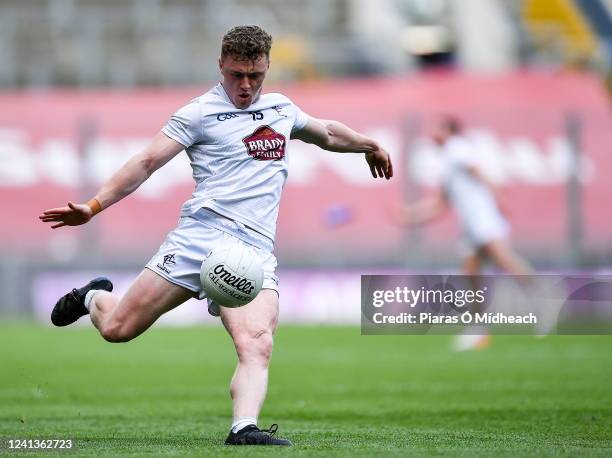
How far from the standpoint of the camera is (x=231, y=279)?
299 inches

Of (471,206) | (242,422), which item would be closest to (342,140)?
(242,422)

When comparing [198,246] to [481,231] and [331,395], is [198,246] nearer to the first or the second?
[331,395]

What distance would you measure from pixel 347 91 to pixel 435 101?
1.66 metres

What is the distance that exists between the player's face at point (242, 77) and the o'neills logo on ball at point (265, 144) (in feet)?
0.61

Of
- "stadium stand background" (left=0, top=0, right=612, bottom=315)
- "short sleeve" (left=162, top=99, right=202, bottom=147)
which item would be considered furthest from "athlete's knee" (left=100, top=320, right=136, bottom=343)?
"stadium stand background" (left=0, top=0, right=612, bottom=315)

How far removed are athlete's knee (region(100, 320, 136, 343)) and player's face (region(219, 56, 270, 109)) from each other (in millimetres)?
1524

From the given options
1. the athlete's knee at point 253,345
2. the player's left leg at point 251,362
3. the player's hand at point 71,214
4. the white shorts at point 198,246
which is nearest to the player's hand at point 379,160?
the white shorts at point 198,246

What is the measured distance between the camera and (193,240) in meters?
8.02

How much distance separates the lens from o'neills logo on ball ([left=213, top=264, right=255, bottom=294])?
759cm

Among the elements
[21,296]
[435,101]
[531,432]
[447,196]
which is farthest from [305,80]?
[531,432]

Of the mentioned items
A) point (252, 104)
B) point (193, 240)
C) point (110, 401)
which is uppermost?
point (252, 104)

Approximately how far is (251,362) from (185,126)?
1.42 m

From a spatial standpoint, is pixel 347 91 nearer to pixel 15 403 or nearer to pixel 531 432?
pixel 15 403

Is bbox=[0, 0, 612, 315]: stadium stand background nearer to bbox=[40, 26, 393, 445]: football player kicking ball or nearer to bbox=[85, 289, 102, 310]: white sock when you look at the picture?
bbox=[85, 289, 102, 310]: white sock
